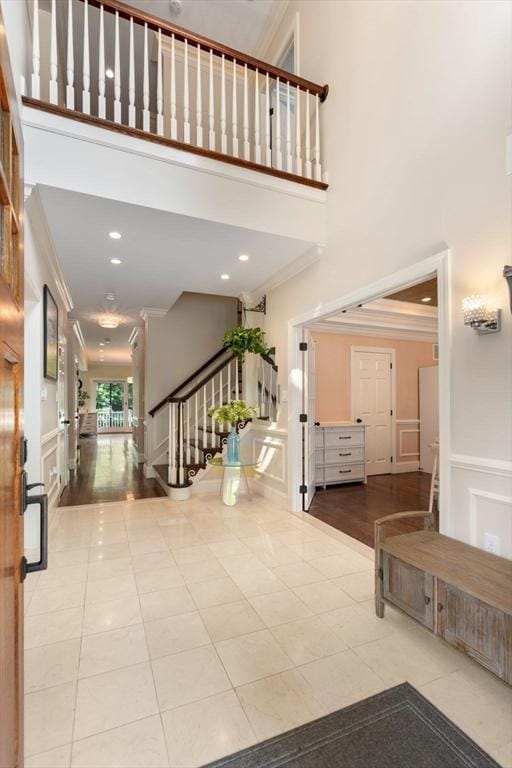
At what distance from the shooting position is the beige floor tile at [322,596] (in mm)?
2408

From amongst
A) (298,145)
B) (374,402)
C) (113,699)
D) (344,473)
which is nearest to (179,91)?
(298,145)

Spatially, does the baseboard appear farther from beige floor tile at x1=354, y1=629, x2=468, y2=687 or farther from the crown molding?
the crown molding

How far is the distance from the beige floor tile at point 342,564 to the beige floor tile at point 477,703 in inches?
42.8

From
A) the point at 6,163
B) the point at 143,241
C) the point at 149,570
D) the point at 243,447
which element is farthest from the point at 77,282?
the point at 6,163

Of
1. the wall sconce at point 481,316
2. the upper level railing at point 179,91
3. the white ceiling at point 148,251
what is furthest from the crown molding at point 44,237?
the wall sconce at point 481,316

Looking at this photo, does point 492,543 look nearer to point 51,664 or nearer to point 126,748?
point 126,748

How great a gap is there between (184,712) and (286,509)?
2954 millimetres

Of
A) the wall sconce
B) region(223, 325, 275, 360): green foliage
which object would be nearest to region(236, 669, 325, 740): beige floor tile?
the wall sconce

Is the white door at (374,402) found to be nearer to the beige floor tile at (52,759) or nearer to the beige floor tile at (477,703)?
the beige floor tile at (477,703)

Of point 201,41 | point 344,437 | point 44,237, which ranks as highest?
point 201,41

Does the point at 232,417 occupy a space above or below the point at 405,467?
above

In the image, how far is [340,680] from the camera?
1785 millimetres

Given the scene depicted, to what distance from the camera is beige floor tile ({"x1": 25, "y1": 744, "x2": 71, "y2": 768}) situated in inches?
54.0

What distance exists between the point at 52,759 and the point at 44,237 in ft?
12.2
